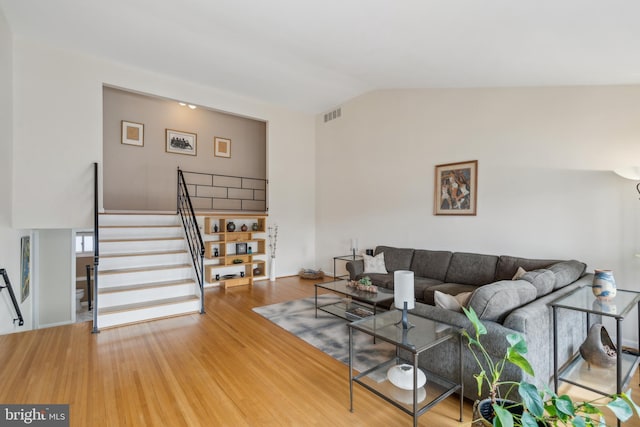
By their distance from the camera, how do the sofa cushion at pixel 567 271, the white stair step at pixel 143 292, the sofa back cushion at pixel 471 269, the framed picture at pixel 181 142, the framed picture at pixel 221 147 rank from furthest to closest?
the framed picture at pixel 221 147 → the framed picture at pixel 181 142 → the sofa back cushion at pixel 471 269 → the white stair step at pixel 143 292 → the sofa cushion at pixel 567 271

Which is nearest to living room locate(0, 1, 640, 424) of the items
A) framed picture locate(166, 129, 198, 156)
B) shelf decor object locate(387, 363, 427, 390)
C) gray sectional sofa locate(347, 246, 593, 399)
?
gray sectional sofa locate(347, 246, 593, 399)

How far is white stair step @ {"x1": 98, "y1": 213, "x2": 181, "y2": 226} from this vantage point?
487 cm

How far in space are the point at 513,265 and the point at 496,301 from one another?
6.78 ft

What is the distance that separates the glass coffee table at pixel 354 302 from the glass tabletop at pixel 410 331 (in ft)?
3.73

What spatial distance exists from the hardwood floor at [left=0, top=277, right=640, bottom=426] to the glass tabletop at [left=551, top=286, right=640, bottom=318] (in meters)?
0.76

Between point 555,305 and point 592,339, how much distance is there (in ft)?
2.19

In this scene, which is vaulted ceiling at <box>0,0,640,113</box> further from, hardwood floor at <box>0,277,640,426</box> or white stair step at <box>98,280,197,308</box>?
white stair step at <box>98,280,197,308</box>

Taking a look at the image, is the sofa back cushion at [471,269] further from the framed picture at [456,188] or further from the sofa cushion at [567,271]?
the sofa cushion at [567,271]

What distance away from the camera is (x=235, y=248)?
620 cm

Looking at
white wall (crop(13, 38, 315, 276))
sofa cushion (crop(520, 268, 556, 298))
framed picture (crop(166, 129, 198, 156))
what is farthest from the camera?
framed picture (crop(166, 129, 198, 156))

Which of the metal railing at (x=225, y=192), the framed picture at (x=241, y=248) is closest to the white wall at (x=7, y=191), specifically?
the metal railing at (x=225, y=192)

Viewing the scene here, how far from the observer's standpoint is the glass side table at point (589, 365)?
213 centimetres

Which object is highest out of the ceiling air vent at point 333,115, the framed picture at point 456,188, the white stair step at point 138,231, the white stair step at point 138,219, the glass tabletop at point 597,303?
the ceiling air vent at point 333,115

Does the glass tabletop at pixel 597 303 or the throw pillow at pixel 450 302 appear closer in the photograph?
the glass tabletop at pixel 597 303
